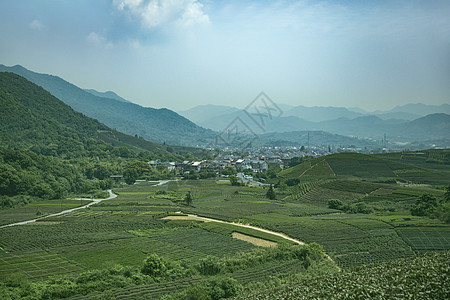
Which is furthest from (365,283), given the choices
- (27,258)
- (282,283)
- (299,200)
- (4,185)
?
(4,185)

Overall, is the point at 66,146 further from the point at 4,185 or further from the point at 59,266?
the point at 59,266

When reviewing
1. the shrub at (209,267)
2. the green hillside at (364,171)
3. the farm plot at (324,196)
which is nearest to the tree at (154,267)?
the shrub at (209,267)

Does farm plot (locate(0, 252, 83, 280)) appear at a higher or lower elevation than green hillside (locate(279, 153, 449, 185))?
lower

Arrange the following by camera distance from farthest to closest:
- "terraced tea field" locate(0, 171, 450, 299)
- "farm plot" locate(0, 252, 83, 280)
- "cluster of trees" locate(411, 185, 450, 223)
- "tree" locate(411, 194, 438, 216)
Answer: "tree" locate(411, 194, 438, 216)
"cluster of trees" locate(411, 185, 450, 223)
"terraced tea field" locate(0, 171, 450, 299)
"farm plot" locate(0, 252, 83, 280)

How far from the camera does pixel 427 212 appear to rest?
34.5 meters

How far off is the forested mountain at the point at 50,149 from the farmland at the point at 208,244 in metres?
6.22

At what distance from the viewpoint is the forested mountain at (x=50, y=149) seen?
49875 mm

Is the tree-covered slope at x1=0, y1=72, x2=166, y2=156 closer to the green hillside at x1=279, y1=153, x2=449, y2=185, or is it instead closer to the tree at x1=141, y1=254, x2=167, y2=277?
the green hillside at x1=279, y1=153, x2=449, y2=185

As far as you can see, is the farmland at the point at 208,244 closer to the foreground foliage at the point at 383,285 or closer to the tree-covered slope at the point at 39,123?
the foreground foliage at the point at 383,285

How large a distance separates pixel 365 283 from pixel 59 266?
18376 mm

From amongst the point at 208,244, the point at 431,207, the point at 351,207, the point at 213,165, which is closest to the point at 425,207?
the point at 431,207

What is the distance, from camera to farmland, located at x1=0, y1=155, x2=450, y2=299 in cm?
1784

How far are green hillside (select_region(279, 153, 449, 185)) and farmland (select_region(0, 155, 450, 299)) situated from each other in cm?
732

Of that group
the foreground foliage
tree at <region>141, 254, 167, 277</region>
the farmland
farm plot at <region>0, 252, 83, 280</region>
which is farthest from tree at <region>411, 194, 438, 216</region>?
farm plot at <region>0, 252, 83, 280</region>
